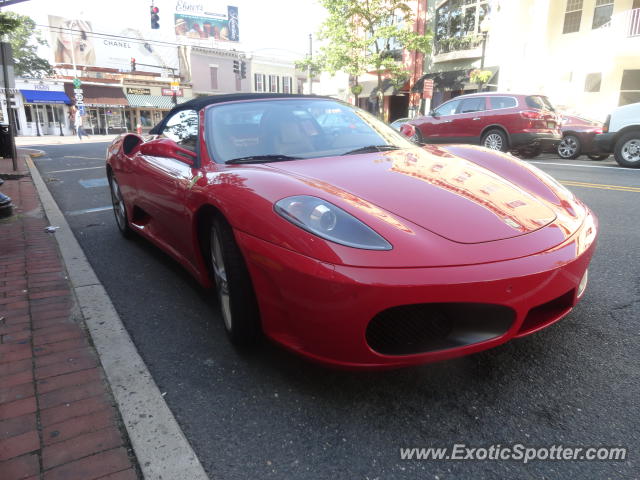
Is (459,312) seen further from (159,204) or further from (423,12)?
(423,12)

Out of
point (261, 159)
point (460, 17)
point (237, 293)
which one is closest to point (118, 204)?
point (261, 159)

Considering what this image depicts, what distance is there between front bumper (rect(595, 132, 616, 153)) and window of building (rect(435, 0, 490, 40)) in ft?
45.1

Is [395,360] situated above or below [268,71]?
below

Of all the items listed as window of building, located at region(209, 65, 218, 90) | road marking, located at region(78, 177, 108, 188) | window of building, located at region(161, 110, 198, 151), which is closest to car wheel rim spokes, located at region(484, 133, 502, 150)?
road marking, located at region(78, 177, 108, 188)

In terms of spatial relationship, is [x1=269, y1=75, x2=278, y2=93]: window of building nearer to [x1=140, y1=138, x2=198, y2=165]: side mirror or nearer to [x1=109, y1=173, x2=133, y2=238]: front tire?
[x1=109, y1=173, x2=133, y2=238]: front tire

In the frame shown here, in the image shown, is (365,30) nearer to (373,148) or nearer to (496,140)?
(496,140)

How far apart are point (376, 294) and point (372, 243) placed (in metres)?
0.21

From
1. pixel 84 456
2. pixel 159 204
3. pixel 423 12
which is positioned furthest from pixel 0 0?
pixel 423 12

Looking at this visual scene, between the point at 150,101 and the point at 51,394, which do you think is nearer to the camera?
the point at 51,394

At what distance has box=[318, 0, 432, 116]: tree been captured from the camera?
22422mm

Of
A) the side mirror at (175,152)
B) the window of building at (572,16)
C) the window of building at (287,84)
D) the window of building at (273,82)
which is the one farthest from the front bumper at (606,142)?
the window of building at (287,84)

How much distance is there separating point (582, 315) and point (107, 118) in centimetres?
4245

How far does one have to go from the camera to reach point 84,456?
1536 millimetres

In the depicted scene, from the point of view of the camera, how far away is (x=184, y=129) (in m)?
3.08
